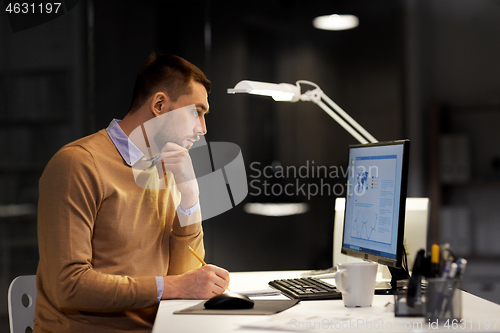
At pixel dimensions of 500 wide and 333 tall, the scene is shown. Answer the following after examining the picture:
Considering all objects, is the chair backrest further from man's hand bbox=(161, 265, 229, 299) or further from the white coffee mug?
the white coffee mug

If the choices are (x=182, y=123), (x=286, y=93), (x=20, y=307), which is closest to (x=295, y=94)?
(x=286, y=93)

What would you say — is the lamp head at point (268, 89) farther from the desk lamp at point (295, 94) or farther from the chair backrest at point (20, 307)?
the chair backrest at point (20, 307)

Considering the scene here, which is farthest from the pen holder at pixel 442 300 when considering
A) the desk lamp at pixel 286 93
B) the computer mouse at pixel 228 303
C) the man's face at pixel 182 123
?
the man's face at pixel 182 123

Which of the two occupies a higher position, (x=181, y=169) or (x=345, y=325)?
(x=181, y=169)

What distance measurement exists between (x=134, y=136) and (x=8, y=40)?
1.39m

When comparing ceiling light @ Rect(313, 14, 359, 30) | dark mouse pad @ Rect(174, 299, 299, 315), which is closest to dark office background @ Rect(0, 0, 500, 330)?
ceiling light @ Rect(313, 14, 359, 30)

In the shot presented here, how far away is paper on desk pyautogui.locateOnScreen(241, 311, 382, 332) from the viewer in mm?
896

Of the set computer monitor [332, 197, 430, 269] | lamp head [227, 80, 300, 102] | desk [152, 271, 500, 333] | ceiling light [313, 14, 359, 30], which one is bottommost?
desk [152, 271, 500, 333]

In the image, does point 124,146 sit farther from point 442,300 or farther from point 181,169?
point 442,300

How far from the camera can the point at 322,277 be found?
1582 mm

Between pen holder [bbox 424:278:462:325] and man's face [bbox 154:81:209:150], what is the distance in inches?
35.6

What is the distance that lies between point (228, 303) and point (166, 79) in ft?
2.65

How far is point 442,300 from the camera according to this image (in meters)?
0.87

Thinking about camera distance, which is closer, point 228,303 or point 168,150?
point 228,303
